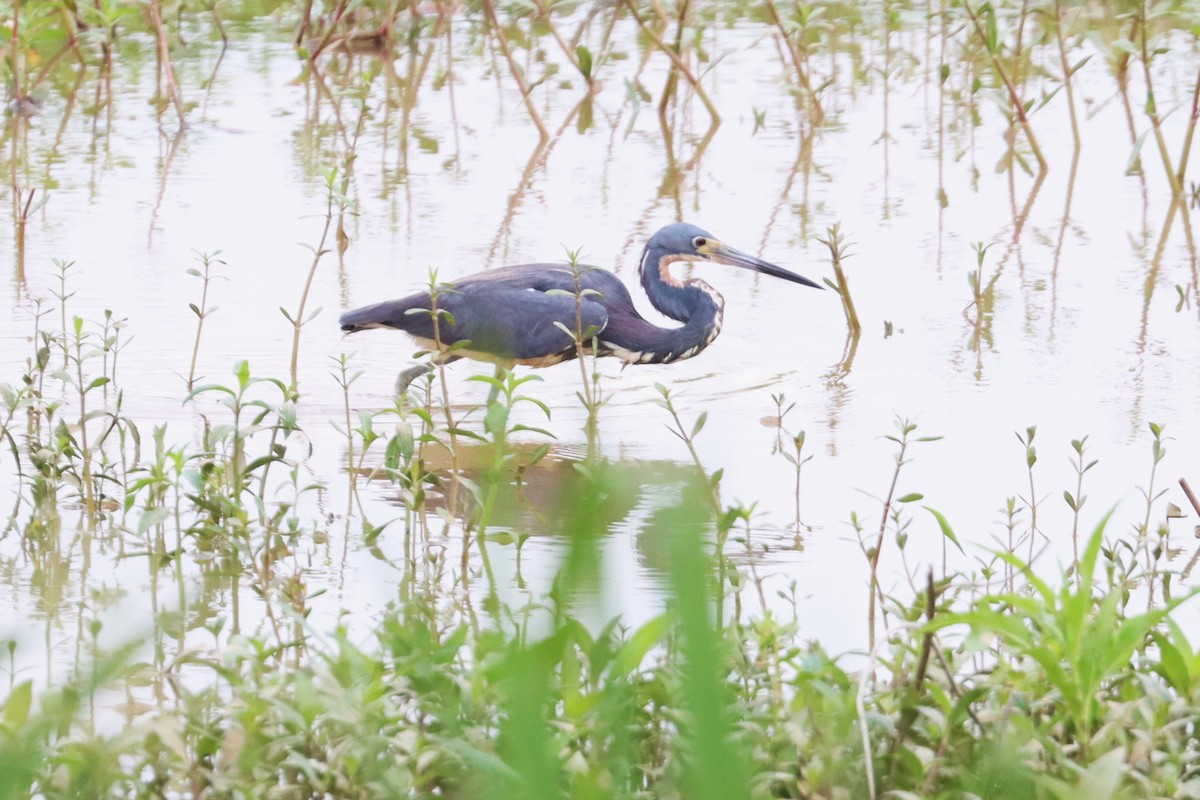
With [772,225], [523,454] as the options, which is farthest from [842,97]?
[523,454]

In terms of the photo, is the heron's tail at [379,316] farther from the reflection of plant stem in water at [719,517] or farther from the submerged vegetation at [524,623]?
the reflection of plant stem in water at [719,517]

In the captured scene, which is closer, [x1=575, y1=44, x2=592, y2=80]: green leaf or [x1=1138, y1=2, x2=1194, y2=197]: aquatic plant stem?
[x1=1138, y1=2, x2=1194, y2=197]: aquatic plant stem

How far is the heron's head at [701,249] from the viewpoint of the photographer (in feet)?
19.8

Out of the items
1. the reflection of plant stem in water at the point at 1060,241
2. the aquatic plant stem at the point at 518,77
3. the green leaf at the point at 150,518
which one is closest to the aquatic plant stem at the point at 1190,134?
the reflection of plant stem in water at the point at 1060,241

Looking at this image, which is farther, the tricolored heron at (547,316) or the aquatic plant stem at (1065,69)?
the aquatic plant stem at (1065,69)

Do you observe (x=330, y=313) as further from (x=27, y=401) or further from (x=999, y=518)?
(x=999, y=518)

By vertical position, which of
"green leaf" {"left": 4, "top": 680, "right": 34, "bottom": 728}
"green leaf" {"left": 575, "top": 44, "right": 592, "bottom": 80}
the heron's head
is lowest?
"green leaf" {"left": 4, "top": 680, "right": 34, "bottom": 728}

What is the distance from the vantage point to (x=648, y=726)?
2.58m

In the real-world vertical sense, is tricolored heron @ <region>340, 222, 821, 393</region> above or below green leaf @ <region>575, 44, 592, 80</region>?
below

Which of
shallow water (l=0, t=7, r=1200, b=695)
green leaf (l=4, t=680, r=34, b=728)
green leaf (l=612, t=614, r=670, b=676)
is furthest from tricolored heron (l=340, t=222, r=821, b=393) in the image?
green leaf (l=4, t=680, r=34, b=728)

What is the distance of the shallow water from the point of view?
400cm

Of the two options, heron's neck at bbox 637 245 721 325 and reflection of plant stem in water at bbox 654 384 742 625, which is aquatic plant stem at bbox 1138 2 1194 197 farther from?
reflection of plant stem in water at bbox 654 384 742 625

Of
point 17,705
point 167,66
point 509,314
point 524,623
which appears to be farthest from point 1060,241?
point 524,623

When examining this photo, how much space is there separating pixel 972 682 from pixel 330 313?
12.9 ft
